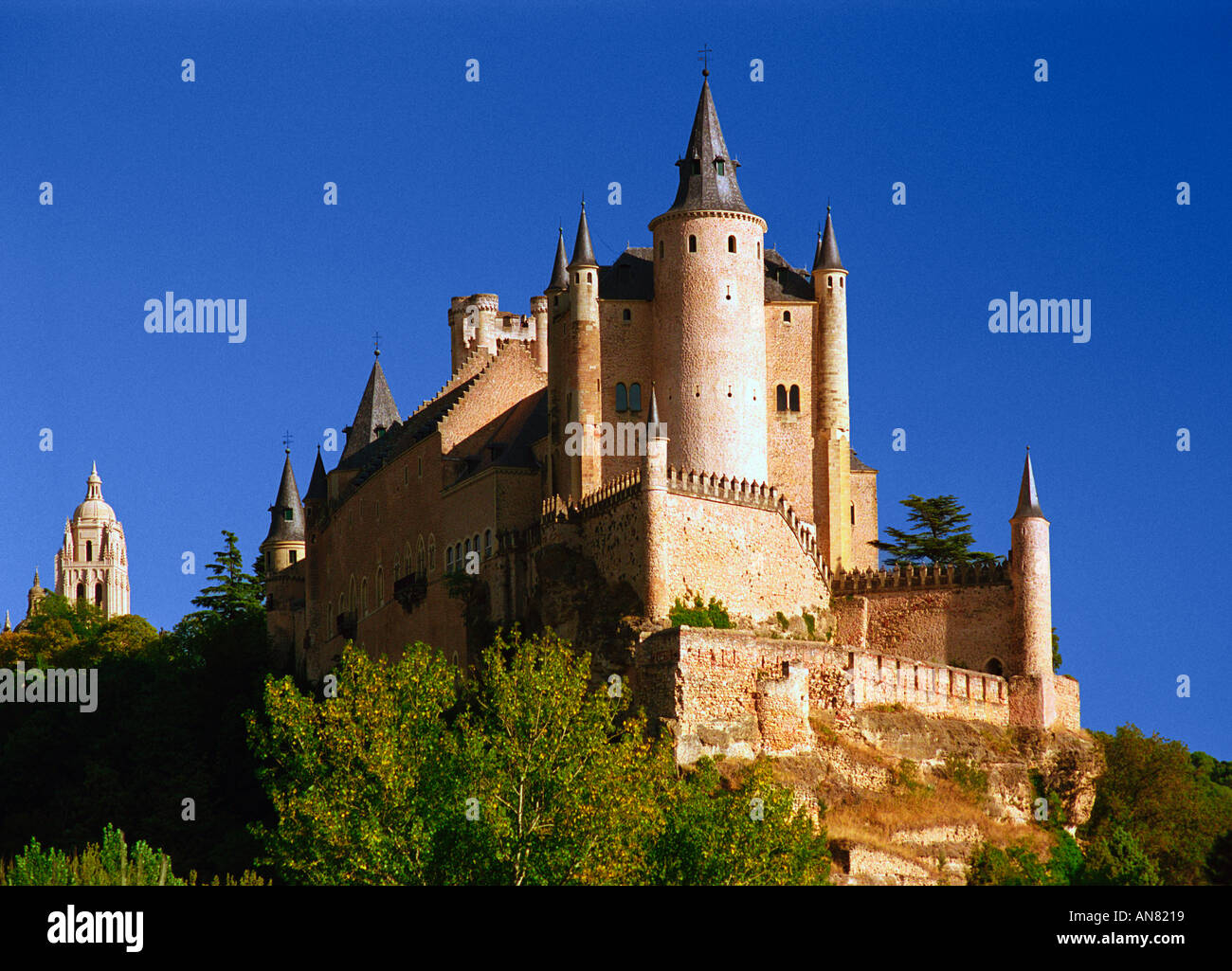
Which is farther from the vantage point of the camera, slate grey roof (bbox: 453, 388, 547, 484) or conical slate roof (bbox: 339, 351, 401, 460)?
conical slate roof (bbox: 339, 351, 401, 460)

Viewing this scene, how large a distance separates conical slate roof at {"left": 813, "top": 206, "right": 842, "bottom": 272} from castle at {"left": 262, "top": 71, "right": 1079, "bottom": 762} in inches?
3.2

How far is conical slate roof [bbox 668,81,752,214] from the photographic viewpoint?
82875 mm

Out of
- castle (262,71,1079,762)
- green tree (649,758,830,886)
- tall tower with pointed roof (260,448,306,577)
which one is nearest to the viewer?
green tree (649,758,830,886)

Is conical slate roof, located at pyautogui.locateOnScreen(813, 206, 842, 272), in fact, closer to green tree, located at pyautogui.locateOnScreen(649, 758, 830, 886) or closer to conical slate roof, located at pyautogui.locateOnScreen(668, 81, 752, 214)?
conical slate roof, located at pyautogui.locateOnScreen(668, 81, 752, 214)

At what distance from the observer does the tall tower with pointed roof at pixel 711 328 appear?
265 ft

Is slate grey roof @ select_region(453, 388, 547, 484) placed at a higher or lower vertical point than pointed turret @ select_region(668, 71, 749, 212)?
lower

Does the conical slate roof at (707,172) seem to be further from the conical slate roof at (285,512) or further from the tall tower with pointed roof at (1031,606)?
the conical slate roof at (285,512)

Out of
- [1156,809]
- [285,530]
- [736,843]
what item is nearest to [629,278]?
[1156,809]

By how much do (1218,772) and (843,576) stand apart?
46264 millimetres

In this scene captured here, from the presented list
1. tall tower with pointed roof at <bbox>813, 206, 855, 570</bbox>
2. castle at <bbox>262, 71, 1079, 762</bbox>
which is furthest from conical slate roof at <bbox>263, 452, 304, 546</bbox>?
tall tower with pointed roof at <bbox>813, 206, 855, 570</bbox>

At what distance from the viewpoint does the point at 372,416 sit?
108938 millimetres

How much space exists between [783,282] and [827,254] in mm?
2126
